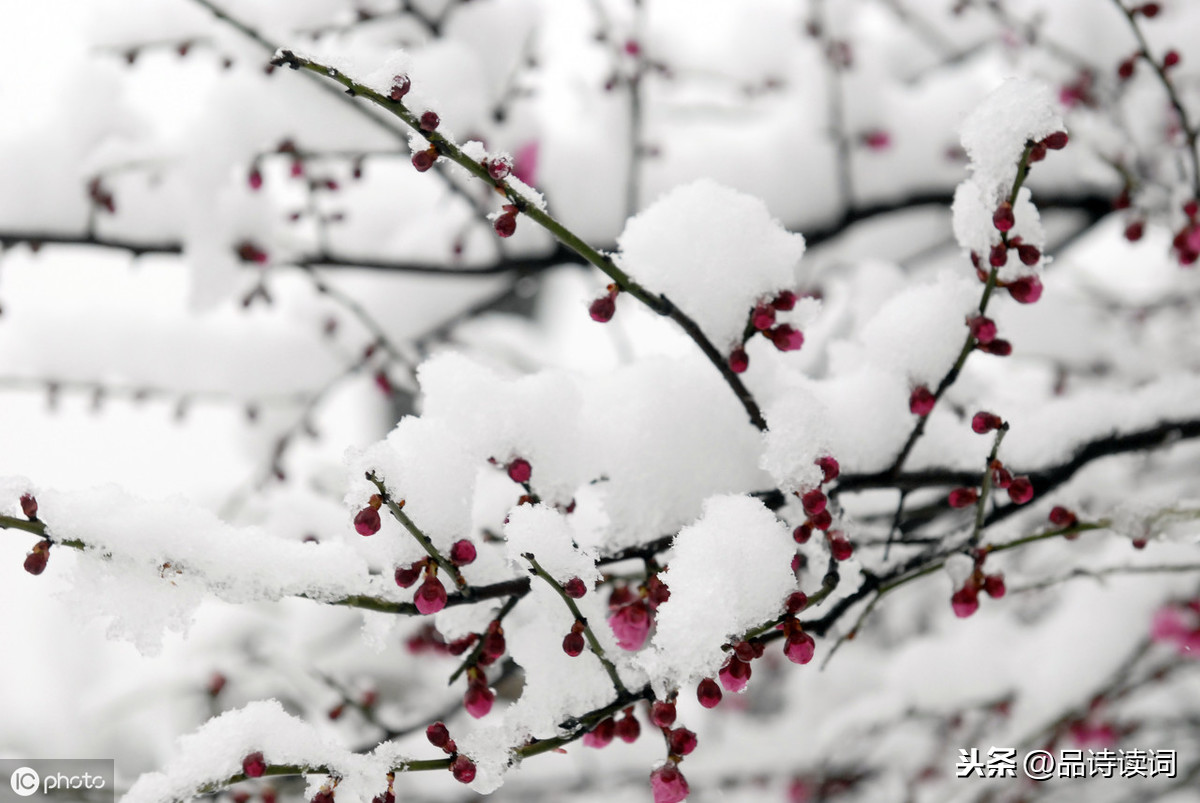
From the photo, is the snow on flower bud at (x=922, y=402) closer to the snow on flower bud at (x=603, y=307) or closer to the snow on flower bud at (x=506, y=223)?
the snow on flower bud at (x=603, y=307)

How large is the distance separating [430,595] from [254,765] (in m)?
0.23

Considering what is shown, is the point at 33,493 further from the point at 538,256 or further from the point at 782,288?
the point at 538,256

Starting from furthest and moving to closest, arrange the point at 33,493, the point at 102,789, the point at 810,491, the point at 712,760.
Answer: the point at 712,760
the point at 102,789
the point at 810,491
the point at 33,493

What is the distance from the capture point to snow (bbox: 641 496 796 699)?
80cm

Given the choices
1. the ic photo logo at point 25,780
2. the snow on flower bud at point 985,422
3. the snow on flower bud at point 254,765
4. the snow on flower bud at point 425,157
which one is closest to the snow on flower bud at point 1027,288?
the snow on flower bud at point 985,422

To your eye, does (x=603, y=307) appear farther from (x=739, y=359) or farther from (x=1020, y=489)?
(x=1020, y=489)

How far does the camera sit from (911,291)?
3.84 feet

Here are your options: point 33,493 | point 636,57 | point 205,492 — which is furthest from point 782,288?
point 205,492

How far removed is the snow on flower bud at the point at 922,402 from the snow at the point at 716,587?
272mm

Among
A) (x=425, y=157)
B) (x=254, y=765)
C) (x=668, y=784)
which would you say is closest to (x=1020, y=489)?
(x=668, y=784)

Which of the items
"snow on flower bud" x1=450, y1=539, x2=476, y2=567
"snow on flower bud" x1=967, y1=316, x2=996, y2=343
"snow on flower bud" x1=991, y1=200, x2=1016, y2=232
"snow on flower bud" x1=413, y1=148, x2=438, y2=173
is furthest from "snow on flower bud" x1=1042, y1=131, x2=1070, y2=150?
"snow on flower bud" x1=450, y1=539, x2=476, y2=567

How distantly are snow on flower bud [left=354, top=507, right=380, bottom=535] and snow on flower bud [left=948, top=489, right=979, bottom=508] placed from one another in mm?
783

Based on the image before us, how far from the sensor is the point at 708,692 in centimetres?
83

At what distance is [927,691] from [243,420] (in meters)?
2.47
